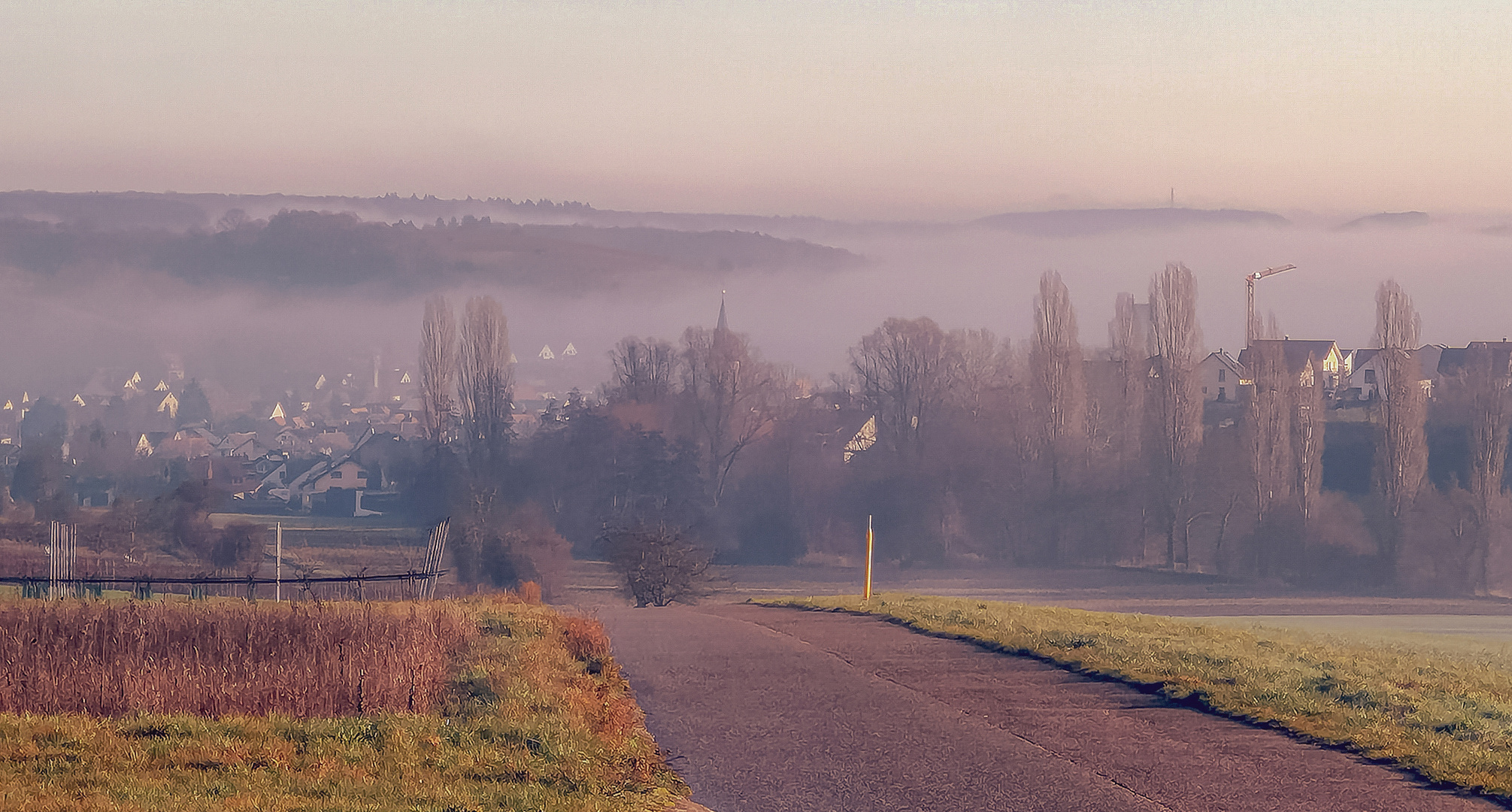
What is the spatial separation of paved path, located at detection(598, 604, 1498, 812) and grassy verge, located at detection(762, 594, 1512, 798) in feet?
1.39

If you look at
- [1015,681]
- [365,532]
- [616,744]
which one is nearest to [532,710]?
[616,744]

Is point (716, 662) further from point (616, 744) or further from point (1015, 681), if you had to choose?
point (616, 744)

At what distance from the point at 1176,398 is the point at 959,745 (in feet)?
250

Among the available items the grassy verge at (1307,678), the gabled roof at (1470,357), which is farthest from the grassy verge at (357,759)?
the gabled roof at (1470,357)

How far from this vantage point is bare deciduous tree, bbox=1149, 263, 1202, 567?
82625mm

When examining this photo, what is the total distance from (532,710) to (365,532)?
3532 inches

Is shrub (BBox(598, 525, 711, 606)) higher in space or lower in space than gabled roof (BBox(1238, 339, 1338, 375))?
lower

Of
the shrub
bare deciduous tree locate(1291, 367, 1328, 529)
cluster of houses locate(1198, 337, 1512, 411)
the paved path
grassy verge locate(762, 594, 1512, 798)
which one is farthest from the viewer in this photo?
cluster of houses locate(1198, 337, 1512, 411)

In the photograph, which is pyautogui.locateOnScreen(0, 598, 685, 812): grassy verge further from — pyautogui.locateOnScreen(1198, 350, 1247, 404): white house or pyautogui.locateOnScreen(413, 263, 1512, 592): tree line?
pyautogui.locateOnScreen(1198, 350, 1247, 404): white house

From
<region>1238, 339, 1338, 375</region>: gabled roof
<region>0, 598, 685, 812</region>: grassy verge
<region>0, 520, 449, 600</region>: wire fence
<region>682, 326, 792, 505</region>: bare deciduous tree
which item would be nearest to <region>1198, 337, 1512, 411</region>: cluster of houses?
<region>1238, 339, 1338, 375</region>: gabled roof

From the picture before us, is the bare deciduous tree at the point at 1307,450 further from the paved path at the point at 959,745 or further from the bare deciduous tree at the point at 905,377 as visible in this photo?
the paved path at the point at 959,745

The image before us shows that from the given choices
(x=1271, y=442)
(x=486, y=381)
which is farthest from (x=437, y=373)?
(x=1271, y=442)

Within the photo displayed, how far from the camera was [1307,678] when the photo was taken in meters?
14.8

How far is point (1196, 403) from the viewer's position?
83.9 m
